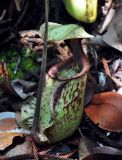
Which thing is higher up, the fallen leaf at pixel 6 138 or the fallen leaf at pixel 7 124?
the fallen leaf at pixel 7 124

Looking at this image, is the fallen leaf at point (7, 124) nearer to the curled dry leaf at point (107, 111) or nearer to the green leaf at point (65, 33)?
the curled dry leaf at point (107, 111)

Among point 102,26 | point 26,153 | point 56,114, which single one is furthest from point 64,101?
point 102,26

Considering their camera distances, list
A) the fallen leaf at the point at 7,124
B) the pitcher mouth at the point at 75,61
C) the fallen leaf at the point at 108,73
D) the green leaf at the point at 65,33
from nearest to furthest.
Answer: the green leaf at the point at 65,33 → the pitcher mouth at the point at 75,61 → the fallen leaf at the point at 7,124 → the fallen leaf at the point at 108,73

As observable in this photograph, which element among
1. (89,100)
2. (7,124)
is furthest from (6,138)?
(89,100)

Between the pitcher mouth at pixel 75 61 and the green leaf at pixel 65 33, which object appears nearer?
the green leaf at pixel 65 33

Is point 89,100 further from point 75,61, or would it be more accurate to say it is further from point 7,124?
point 7,124

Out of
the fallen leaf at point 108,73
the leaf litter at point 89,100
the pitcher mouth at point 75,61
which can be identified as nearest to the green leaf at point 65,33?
the pitcher mouth at point 75,61
